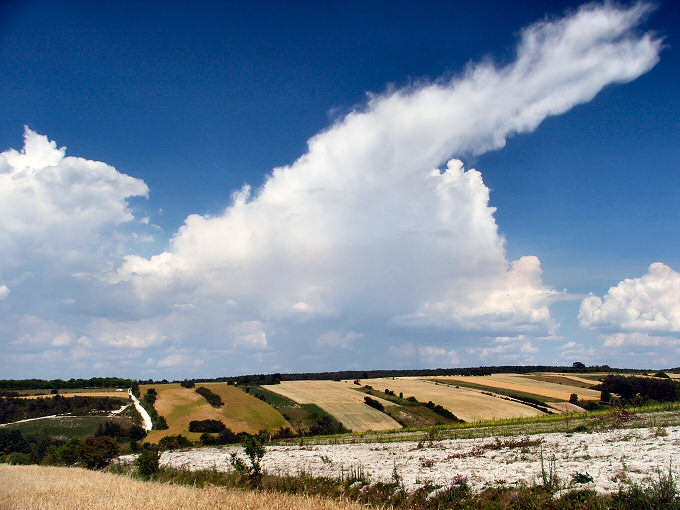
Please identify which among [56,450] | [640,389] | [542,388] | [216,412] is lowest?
[216,412]

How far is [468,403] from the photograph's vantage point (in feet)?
340

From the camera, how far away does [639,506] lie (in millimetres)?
16312

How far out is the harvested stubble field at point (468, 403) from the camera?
3585 inches

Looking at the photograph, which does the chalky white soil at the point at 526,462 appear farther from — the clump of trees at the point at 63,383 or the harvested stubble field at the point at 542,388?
the clump of trees at the point at 63,383

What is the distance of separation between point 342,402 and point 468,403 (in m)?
29.9

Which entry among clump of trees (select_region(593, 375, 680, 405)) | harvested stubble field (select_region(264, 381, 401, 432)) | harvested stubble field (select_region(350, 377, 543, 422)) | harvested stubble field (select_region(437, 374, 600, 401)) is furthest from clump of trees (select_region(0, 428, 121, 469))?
clump of trees (select_region(593, 375, 680, 405))

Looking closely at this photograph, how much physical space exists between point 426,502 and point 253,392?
379ft

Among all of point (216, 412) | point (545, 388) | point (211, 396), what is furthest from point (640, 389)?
point (211, 396)

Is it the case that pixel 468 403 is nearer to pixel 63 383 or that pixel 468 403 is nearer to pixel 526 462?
pixel 526 462

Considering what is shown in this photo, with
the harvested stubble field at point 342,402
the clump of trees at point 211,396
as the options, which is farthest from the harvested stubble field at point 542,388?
the clump of trees at point 211,396

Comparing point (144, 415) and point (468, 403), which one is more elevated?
point (468, 403)

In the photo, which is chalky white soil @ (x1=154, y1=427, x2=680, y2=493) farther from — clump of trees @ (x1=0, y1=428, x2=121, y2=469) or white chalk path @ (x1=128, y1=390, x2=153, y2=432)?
white chalk path @ (x1=128, y1=390, x2=153, y2=432)

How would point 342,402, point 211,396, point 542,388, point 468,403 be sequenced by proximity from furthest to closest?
point 542,388 → point 211,396 → point 342,402 → point 468,403

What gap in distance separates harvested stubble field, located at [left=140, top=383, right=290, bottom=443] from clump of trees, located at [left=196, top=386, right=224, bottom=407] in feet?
3.39
